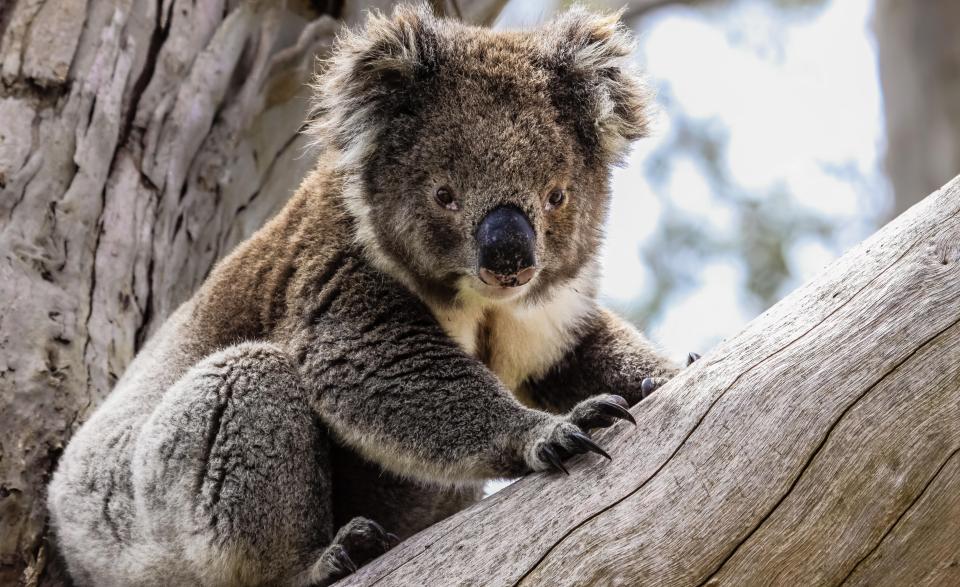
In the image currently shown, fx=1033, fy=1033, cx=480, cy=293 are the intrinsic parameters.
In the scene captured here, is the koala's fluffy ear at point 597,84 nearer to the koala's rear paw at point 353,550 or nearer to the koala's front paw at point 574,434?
the koala's front paw at point 574,434

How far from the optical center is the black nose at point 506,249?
3408mm

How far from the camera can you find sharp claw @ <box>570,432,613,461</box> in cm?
299

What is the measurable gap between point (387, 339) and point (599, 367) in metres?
0.96

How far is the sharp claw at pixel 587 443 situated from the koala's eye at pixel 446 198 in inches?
41.0

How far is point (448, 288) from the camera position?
A: 3926 millimetres

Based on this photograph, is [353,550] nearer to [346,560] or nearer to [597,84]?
[346,560]

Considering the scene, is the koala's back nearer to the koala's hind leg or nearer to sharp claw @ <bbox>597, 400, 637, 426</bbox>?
the koala's hind leg

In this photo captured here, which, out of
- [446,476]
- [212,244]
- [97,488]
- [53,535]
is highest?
[212,244]

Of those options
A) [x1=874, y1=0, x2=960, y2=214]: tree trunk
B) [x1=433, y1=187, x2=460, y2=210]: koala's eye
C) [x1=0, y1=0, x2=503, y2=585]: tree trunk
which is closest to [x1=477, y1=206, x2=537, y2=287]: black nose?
[x1=433, y1=187, x2=460, y2=210]: koala's eye

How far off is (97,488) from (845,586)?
277cm

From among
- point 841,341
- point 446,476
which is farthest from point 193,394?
point 841,341

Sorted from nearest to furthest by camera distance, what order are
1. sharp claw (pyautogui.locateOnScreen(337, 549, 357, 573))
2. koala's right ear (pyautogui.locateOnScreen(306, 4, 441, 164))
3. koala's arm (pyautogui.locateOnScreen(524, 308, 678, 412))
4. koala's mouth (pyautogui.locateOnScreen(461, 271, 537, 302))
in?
sharp claw (pyautogui.locateOnScreen(337, 549, 357, 573))
koala's mouth (pyautogui.locateOnScreen(461, 271, 537, 302))
koala's right ear (pyautogui.locateOnScreen(306, 4, 441, 164))
koala's arm (pyautogui.locateOnScreen(524, 308, 678, 412))

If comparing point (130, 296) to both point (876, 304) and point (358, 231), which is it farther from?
point (876, 304)

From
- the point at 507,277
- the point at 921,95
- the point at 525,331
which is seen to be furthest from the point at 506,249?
the point at 921,95
